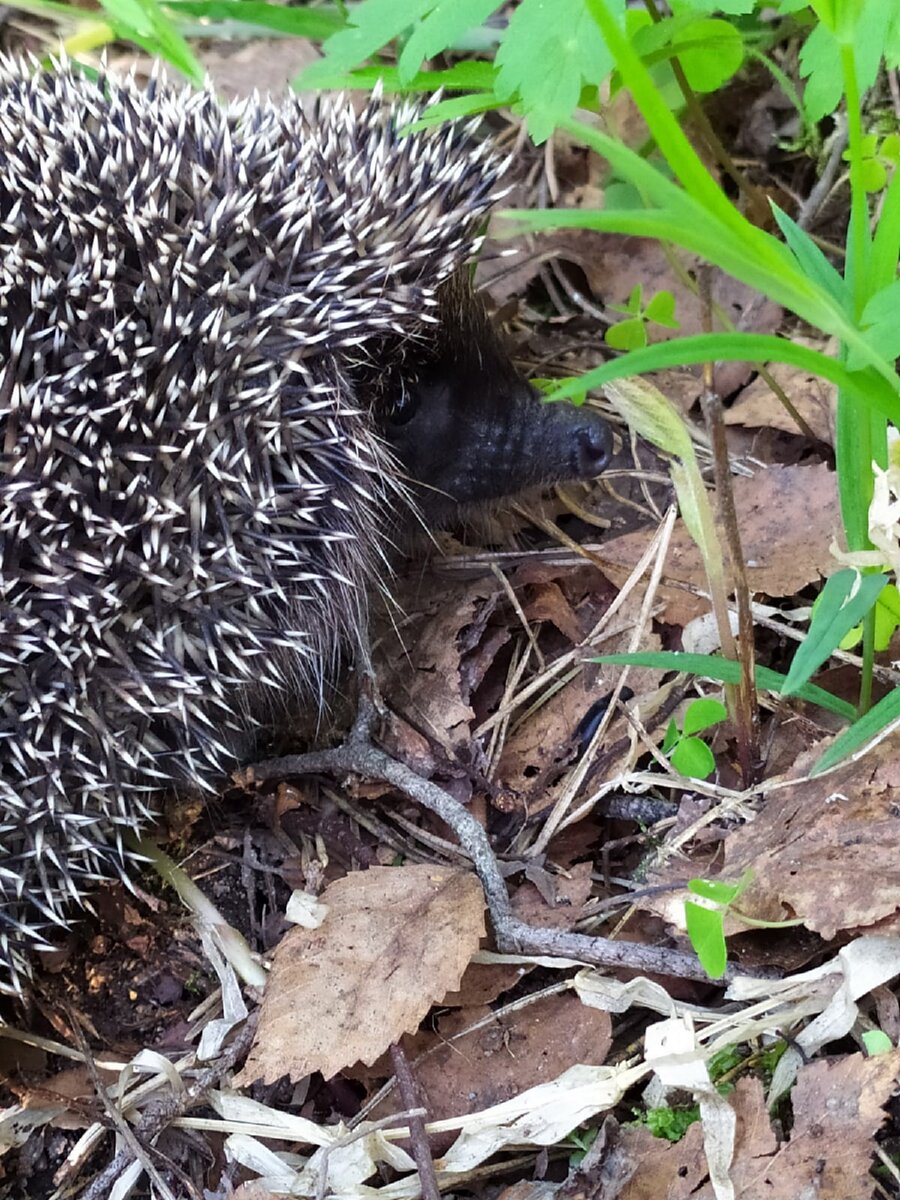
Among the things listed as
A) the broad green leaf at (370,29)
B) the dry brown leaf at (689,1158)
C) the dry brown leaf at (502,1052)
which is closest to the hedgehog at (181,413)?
the broad green leaf at (370,29)

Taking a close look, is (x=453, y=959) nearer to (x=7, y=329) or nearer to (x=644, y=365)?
(x=644, y=365)

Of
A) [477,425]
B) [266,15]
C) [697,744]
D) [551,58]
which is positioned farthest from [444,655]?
[266,15]

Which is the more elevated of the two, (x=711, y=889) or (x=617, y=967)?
(x=711, y=889)

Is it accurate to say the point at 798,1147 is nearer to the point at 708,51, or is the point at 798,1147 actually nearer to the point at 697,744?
the point at 697,744

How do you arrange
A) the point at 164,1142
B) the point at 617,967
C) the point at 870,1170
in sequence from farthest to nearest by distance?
the point at 164,1142, the point at 617,967, the point at 870,1170


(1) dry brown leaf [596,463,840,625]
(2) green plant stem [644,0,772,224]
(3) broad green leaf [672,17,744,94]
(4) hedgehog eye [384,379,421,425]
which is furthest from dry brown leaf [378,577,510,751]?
(3) broad green leaf [672,17,744,94]

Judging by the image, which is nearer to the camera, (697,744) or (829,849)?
(829,849)

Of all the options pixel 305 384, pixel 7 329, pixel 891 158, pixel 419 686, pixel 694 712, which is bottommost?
pixel 419 686

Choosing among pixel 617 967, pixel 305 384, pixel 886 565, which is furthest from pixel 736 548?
pixel 305 384
